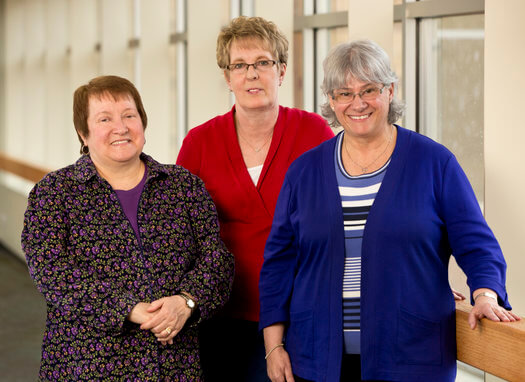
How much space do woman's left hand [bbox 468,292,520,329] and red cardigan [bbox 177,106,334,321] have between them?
870 mm

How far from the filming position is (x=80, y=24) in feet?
24.2

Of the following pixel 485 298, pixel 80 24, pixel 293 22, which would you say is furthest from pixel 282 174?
pixel 80 24

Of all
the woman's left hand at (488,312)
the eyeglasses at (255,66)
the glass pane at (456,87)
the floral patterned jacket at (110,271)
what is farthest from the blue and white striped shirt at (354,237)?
the glass pane at (456,87)

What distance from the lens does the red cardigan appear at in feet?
7.69

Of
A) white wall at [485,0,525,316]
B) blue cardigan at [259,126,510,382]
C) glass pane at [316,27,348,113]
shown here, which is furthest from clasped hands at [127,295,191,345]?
glass pane at [316,27,348,113]

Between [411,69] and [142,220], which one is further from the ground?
[411,69]

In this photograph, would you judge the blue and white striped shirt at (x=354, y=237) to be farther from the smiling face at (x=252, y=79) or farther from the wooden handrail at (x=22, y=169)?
the wooden handrail at (x=22, y=169)

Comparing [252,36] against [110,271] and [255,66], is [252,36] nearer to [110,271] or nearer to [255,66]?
[255,66]

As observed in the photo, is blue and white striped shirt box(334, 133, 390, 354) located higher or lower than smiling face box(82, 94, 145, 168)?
lower

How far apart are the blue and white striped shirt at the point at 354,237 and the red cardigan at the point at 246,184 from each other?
1.86 ft

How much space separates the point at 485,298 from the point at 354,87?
0.62 m

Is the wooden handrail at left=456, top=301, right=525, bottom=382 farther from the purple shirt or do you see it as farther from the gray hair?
the purple shirt

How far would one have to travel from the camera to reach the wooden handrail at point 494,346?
4.95ft

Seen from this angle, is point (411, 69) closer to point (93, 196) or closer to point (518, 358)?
point (93, 196)
